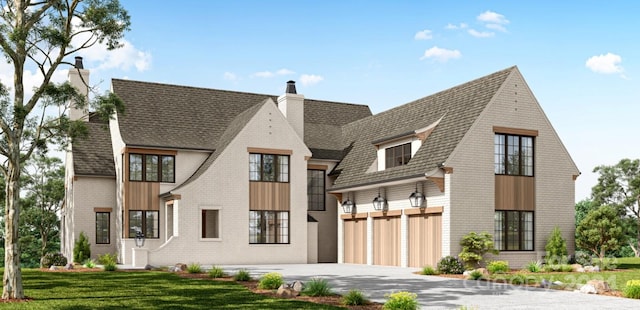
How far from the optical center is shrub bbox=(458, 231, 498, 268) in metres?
24.5

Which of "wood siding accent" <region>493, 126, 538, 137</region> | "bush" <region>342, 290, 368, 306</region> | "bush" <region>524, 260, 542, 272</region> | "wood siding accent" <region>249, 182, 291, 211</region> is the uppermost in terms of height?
"wood siding accent" <region>493, 126, 538, 137</region>

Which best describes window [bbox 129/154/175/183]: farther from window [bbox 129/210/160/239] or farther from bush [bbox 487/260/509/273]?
bush [bbox 487/260/509/273]

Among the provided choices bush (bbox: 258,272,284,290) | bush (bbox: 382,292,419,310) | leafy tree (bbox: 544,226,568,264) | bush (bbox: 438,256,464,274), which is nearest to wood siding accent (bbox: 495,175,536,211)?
leafy tree (bbox: 544,226,568,264)

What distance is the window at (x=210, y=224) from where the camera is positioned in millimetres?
33062

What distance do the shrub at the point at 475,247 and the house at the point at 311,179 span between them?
0.41 m

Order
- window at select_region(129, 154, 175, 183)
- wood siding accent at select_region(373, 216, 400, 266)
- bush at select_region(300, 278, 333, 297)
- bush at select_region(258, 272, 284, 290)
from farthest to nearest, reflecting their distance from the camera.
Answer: window at select_region(129, 154, 175, 183)
wood siding accent at select_region(373, 216, 400, 266)
bush at select_region(258, 272, 284, 290)
bush at select_region(300, 278, 333, 297)

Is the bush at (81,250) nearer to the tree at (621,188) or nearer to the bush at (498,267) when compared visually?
the bush at (498,267)

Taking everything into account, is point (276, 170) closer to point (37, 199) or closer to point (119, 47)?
point (119, 47)

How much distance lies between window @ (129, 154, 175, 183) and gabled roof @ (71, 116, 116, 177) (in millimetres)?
2355

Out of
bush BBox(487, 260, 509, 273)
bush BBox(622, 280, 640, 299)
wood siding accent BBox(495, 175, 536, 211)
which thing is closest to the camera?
bush BBox(622, 280, 640, 299)

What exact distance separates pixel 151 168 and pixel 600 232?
19.8 m

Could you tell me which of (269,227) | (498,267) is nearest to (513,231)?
(498,267)

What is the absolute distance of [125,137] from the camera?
30.9 metres

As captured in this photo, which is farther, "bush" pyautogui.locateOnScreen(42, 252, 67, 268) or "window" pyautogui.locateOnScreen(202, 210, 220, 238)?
"window" pyautogui.locateOnScreen(202, 210, 220, 238)
